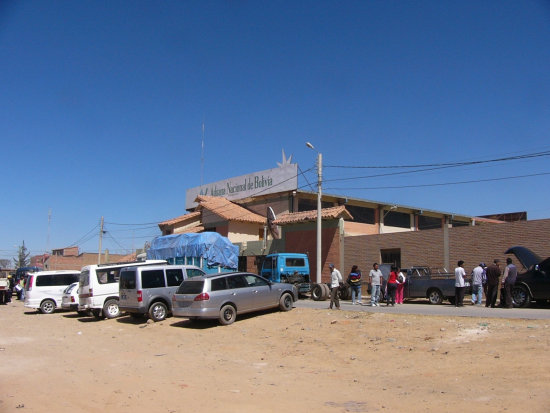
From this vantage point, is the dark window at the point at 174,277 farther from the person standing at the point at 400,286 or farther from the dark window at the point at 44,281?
the dark window at the point at 44,281

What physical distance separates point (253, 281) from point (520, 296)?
30.9 feet

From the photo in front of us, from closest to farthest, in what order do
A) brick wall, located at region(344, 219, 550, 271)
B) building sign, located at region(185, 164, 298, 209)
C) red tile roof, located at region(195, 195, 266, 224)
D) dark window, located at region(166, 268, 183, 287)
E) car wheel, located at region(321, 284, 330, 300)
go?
dark window, located at region(166, 268, 183, 287) → brick wall, located at region(344, 219, 550, 271) → car wheel, located at region(321, 284, 330, 300) → building sign, located at region(185, 164, 298, 209) → red tile roof, located at region(195, 195, 266, 224)

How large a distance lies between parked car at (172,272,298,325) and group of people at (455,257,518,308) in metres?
6.69

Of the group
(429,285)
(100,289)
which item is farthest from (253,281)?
(429,285)

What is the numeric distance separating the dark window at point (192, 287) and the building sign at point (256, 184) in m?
21.6

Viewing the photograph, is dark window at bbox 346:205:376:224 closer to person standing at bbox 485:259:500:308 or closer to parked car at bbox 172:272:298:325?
person standing at bbox 485:259:500:308

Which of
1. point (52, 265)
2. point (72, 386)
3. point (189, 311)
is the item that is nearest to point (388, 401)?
point (72, 386)

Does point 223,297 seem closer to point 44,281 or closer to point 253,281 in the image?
point 253,281

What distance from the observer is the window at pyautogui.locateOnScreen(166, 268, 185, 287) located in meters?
18.8

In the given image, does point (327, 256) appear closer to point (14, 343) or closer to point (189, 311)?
point (189, 311)

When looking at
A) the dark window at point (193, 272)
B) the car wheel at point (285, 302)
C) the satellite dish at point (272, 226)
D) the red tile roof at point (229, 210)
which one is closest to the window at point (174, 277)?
the dark window at point (193, 272)

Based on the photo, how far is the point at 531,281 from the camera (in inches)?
661

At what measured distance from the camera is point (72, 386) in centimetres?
919

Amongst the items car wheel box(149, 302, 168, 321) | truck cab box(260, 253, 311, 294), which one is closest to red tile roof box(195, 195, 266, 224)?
truck cab box(260, 253, 311, 294)
